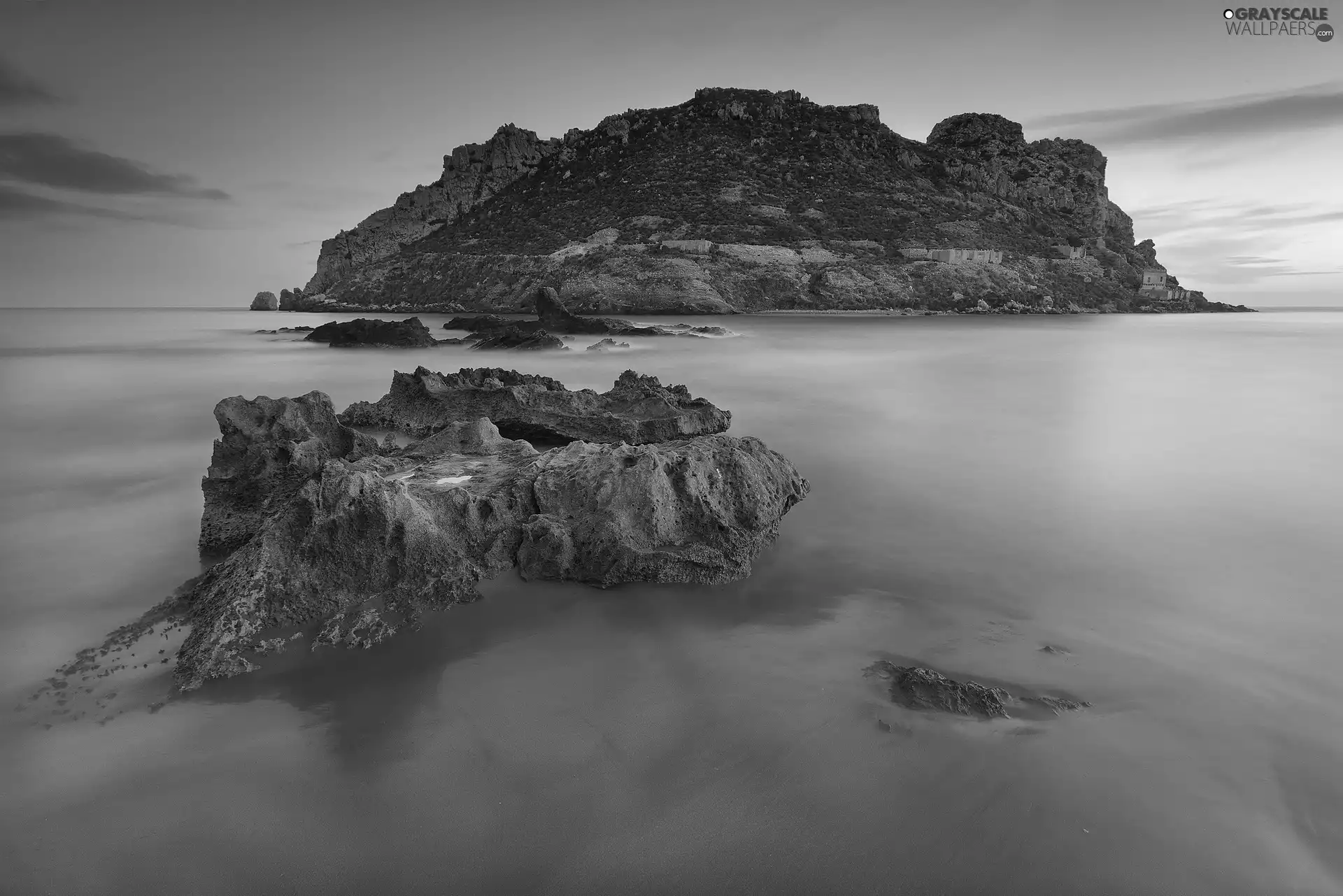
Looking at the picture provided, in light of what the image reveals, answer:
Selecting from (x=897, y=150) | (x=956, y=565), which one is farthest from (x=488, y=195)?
(x=956, y=565)


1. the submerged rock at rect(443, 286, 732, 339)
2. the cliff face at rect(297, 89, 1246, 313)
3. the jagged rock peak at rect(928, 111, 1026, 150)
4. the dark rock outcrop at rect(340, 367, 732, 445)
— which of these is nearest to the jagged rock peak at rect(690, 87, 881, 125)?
the cliff face at rect(297, 89, 1246, 313)

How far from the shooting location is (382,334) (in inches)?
878

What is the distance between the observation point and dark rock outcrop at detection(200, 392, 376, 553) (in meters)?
4.61

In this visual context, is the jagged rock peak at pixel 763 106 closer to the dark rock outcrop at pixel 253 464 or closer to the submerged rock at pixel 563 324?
the submerged rock at pixel 563 324

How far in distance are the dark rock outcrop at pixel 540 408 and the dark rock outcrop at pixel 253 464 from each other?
2.47 m

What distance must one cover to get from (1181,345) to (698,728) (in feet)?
123

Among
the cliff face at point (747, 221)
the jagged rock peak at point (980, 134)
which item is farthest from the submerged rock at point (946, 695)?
the jagged rock peak at point (980, 134)

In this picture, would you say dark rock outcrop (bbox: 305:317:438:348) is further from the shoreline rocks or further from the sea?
the sea

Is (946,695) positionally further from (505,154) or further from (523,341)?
(505,154)

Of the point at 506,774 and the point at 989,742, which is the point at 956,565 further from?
the point at 506,774

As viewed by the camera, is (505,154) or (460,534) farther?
(505,154)

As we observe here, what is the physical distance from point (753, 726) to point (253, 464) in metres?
4.12

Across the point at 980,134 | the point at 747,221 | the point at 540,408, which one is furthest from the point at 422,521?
the point at 980,134

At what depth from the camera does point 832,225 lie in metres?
59.6
